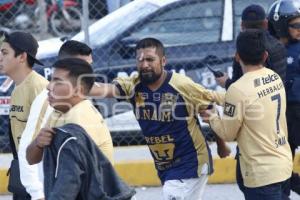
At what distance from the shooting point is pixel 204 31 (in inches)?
342

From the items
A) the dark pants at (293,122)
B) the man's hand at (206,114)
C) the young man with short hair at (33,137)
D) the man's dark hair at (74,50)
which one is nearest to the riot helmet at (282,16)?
the dark pants at (293,122)

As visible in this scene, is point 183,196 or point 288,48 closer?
point 183,196

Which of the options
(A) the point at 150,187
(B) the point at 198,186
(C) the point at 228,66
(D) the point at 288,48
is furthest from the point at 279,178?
(C) the point at 228,66

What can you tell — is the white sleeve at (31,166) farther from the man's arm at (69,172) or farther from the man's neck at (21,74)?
the man's arm at (69,172)

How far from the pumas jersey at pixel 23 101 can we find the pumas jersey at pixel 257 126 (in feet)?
3.45

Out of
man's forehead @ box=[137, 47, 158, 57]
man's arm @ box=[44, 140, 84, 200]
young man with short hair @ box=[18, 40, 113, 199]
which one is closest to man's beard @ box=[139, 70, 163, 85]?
man's forehead @ box=[137, 47, 158, 57]

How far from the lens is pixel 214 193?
7430 mm

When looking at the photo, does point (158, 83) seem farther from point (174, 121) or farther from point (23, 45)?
point (23, 45)

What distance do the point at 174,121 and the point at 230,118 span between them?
0.56 m

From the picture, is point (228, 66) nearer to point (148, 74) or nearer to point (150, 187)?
point (150, 187)

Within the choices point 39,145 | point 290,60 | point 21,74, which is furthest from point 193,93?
point 39,145

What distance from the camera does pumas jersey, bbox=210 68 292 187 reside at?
4.88 meters

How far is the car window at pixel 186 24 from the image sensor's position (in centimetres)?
859

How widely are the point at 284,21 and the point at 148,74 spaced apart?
1124 mm
